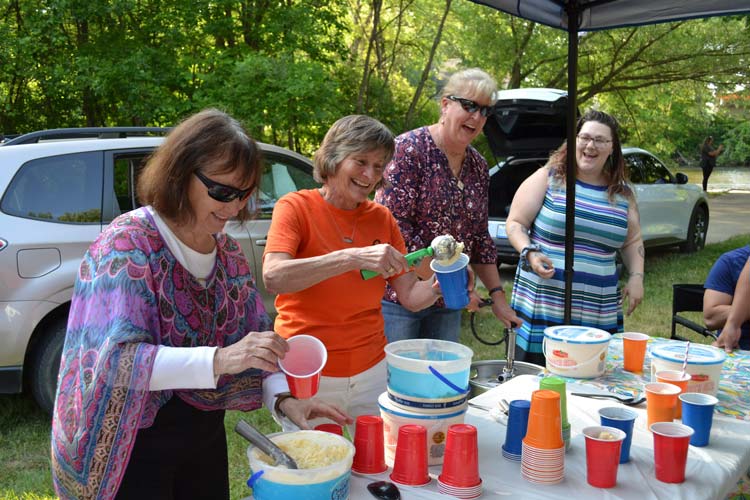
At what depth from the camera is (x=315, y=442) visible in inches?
63.1

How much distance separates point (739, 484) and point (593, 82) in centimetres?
1180

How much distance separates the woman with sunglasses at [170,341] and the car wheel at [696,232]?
938cm

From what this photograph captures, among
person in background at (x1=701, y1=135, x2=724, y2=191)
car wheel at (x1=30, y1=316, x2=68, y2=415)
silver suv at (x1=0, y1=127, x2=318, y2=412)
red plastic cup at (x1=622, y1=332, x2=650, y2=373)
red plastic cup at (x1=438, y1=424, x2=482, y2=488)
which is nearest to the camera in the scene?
red plastic cup at (x1=438, y1=424, x2=482, y2=488)

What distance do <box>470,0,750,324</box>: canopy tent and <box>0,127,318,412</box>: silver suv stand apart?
1.68m

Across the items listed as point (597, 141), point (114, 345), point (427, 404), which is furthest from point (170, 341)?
point (597, 141)

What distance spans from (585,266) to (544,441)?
5.76ft

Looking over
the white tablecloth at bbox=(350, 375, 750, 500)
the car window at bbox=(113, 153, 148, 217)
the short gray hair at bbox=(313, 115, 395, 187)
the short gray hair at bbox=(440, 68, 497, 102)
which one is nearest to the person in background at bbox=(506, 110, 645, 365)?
the short gray hair at bbox=(440, 68, 497, 102)

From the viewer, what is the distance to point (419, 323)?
290 centimetres

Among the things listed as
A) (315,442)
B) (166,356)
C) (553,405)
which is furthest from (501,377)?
(166,356)

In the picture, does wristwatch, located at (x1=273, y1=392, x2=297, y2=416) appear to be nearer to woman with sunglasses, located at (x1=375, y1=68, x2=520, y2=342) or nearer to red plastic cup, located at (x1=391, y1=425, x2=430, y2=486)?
red plastic cup, located at (x1=391, y1=425, x2=430, y2=486)

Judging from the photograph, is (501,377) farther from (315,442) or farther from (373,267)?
(315,442)

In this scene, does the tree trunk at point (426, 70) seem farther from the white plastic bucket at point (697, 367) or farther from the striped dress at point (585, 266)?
the white plastic bucket at point (697, 367)

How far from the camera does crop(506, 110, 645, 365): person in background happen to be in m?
3.29

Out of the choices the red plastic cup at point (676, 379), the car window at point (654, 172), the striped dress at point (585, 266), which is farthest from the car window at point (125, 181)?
the car window at point (654, 172)
